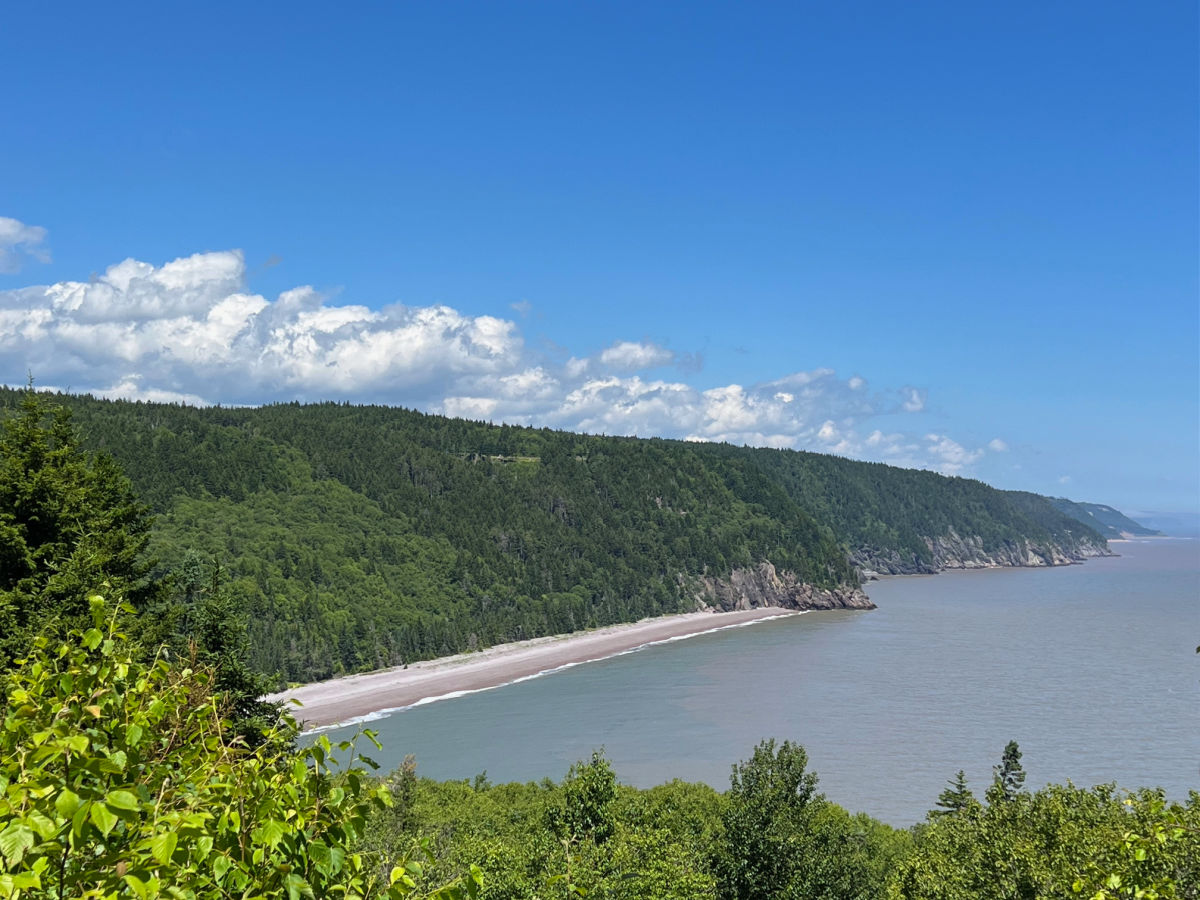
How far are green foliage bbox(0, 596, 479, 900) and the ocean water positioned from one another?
2468 inches

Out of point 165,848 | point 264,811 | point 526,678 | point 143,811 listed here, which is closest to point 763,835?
point 143,811

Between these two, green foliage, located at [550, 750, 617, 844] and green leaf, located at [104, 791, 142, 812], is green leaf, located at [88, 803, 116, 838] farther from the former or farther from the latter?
green foliage, located at [550, 750, 617, 844]

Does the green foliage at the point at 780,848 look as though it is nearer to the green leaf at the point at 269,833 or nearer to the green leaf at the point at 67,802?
the green leaf at the point at 269,833

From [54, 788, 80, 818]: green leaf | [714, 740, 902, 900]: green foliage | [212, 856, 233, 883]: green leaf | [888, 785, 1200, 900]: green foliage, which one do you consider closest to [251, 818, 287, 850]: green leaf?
[212, 856, 233, 883]: green leaf

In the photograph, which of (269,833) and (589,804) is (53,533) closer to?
(589,804)

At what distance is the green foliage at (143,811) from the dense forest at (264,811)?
0.07ft

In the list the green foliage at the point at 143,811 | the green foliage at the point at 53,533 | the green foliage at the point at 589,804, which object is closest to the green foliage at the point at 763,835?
the green foliage at the point at 589,804

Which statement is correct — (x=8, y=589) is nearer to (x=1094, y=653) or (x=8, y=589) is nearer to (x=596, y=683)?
(x=596, y=683)

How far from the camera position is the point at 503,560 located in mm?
188625

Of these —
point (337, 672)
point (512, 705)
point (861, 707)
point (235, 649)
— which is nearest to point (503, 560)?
point (337, 672)

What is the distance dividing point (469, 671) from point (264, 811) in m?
128

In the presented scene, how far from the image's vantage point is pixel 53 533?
30.8 m

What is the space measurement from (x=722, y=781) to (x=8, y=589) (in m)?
55.8

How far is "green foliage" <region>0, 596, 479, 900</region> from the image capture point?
459 centimetres
